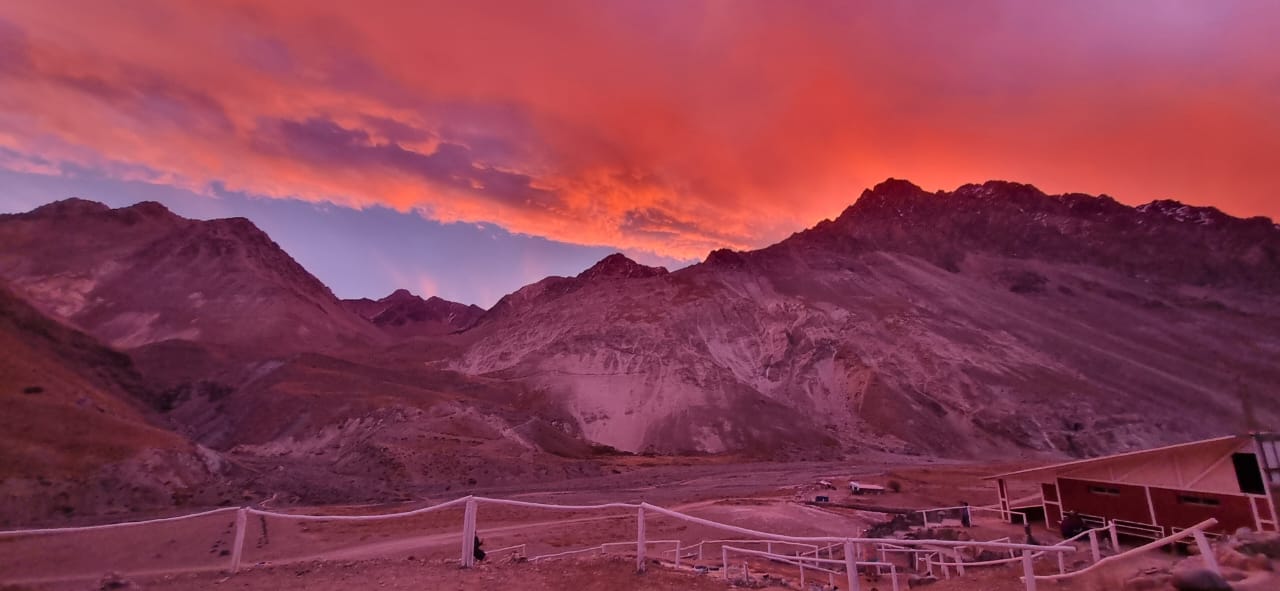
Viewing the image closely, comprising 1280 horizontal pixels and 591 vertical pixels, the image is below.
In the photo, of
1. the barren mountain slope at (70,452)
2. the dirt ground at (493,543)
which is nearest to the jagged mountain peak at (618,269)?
the dirt ground at (493,543)

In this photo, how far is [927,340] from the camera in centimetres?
10875

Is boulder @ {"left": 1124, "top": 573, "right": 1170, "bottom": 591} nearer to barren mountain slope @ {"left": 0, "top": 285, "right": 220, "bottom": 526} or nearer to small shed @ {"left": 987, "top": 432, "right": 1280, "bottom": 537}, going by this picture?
small shed @ {"left": 987, "top": 432, "right": 1280, "bottom": 537}

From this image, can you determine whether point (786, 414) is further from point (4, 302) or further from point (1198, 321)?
point (1198, 321)

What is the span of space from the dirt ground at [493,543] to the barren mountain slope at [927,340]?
3639cm

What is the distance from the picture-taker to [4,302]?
170 feet

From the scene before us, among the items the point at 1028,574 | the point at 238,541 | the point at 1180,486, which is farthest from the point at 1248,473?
the point at 238,541

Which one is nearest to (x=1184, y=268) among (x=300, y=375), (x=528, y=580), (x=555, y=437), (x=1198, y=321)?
(x=1198, y=321)

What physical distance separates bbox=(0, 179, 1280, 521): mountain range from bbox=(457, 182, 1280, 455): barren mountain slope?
55cm

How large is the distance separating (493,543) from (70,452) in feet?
81.3

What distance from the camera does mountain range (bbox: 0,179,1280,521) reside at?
52.9 m

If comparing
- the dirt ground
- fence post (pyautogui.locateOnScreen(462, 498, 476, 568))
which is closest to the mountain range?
the dirt ground

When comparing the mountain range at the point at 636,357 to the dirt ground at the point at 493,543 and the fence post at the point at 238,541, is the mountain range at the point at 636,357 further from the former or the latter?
the fence post at the point at 238,541

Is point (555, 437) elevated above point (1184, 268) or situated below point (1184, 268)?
below

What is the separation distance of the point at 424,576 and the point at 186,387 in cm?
9570
